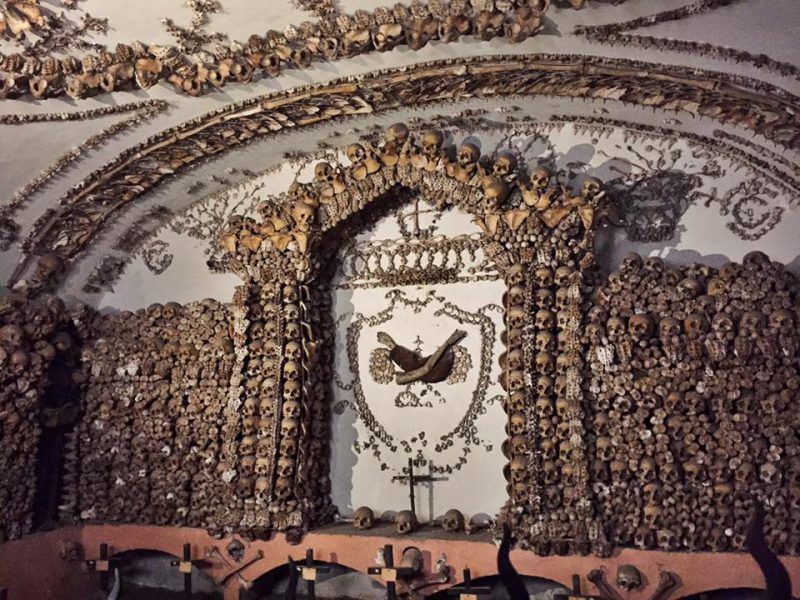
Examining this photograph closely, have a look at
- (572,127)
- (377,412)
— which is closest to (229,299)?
(377,412)

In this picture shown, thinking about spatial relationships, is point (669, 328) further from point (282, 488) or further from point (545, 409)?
point (282, 488)

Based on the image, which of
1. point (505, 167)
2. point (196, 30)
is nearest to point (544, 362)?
point (505, 167)

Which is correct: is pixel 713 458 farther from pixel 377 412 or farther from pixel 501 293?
pixel 377 412

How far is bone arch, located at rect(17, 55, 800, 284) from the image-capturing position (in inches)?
153

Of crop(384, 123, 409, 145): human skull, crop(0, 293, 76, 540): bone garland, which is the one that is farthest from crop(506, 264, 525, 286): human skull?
crop(0, 293, 76, 540): bone garland

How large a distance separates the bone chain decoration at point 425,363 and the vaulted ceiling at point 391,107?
1.23 meters

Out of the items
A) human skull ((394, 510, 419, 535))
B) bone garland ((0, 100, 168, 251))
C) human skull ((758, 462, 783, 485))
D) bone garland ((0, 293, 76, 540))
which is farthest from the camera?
bone garland ((0, 293, 76, 540))

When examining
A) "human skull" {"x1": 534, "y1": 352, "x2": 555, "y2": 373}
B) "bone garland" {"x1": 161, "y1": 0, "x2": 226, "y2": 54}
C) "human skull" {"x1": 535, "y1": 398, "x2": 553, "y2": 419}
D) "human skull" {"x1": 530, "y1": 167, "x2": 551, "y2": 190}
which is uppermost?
"bone garland" {"x1": 161, "y1": 0, "x2": 226, "y2": 54}

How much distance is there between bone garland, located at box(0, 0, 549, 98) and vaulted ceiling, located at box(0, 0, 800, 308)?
1 cm

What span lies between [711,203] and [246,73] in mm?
2962

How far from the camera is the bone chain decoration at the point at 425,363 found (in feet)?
16.7

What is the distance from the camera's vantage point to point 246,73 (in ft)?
13.9

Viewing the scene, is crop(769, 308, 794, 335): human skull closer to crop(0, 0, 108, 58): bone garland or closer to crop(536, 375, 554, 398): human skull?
crop(536, 375, 554, 398): human skull

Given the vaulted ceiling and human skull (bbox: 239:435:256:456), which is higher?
the vaulted ceiling
